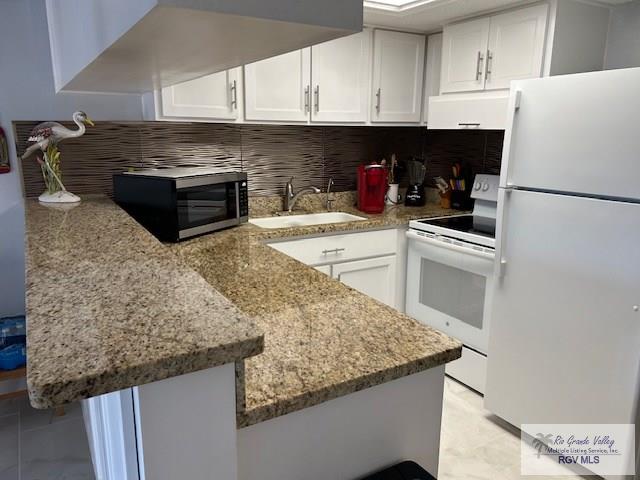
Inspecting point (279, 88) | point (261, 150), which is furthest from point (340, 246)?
point (279, 88)

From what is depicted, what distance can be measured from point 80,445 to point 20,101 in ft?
5.46

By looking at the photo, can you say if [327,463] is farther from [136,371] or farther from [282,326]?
[136,371]

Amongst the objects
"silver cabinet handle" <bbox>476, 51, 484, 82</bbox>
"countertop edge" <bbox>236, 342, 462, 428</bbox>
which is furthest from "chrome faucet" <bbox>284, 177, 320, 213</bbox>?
"countertop edge" <bbox>236, 342, 462, 428</bbox>

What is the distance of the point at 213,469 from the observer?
0.72 metres

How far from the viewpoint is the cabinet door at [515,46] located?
2.36 metres

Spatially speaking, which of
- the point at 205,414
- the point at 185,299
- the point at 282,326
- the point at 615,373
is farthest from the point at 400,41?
the point at 205,414

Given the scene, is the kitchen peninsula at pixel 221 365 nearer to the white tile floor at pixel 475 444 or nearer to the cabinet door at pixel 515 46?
the white tile floor at pixel 475 444

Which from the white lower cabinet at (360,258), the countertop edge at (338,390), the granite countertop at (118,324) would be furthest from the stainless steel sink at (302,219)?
the countertop edge at (338,390)

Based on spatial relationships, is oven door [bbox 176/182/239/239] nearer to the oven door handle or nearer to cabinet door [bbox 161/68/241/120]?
cabinet door [bbox 161/68/241/120]

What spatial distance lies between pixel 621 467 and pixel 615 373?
387 millimetres

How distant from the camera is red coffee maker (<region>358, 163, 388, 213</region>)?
3042mm

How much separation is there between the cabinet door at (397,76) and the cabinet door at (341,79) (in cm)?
8

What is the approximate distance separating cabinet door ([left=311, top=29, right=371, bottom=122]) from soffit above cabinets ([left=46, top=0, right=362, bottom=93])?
1.47 meters

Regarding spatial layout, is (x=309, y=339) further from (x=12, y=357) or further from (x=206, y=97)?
(x=12, y=357)
